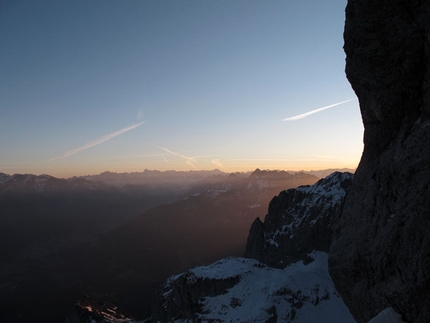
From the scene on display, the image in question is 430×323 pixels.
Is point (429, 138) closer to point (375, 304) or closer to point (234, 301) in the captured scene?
point (375, 304)

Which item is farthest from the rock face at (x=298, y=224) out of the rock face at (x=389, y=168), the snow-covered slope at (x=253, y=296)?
the rock face at (x=389, y=168)

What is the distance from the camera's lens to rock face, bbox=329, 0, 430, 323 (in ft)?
Answer: 35.9

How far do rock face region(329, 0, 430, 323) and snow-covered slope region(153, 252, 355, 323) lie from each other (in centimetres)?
5935

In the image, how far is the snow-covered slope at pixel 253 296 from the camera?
67.7 meters

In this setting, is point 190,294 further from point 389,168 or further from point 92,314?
point 389,168

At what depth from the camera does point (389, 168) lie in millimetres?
13531

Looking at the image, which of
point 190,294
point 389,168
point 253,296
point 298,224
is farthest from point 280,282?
point 389,168

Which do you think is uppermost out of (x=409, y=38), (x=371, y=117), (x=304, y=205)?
(x=409, y=38)

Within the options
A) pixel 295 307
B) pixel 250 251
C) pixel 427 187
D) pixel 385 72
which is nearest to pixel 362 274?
pixel 427 187

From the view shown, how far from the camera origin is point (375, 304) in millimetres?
12805

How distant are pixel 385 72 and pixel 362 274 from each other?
951 centimetres

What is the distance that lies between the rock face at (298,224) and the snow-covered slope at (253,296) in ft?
24.0

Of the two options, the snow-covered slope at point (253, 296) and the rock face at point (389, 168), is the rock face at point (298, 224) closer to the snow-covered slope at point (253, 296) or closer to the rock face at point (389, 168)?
the snow-covered slope at point (253, 296)

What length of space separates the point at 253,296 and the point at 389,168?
6802 centimetres
